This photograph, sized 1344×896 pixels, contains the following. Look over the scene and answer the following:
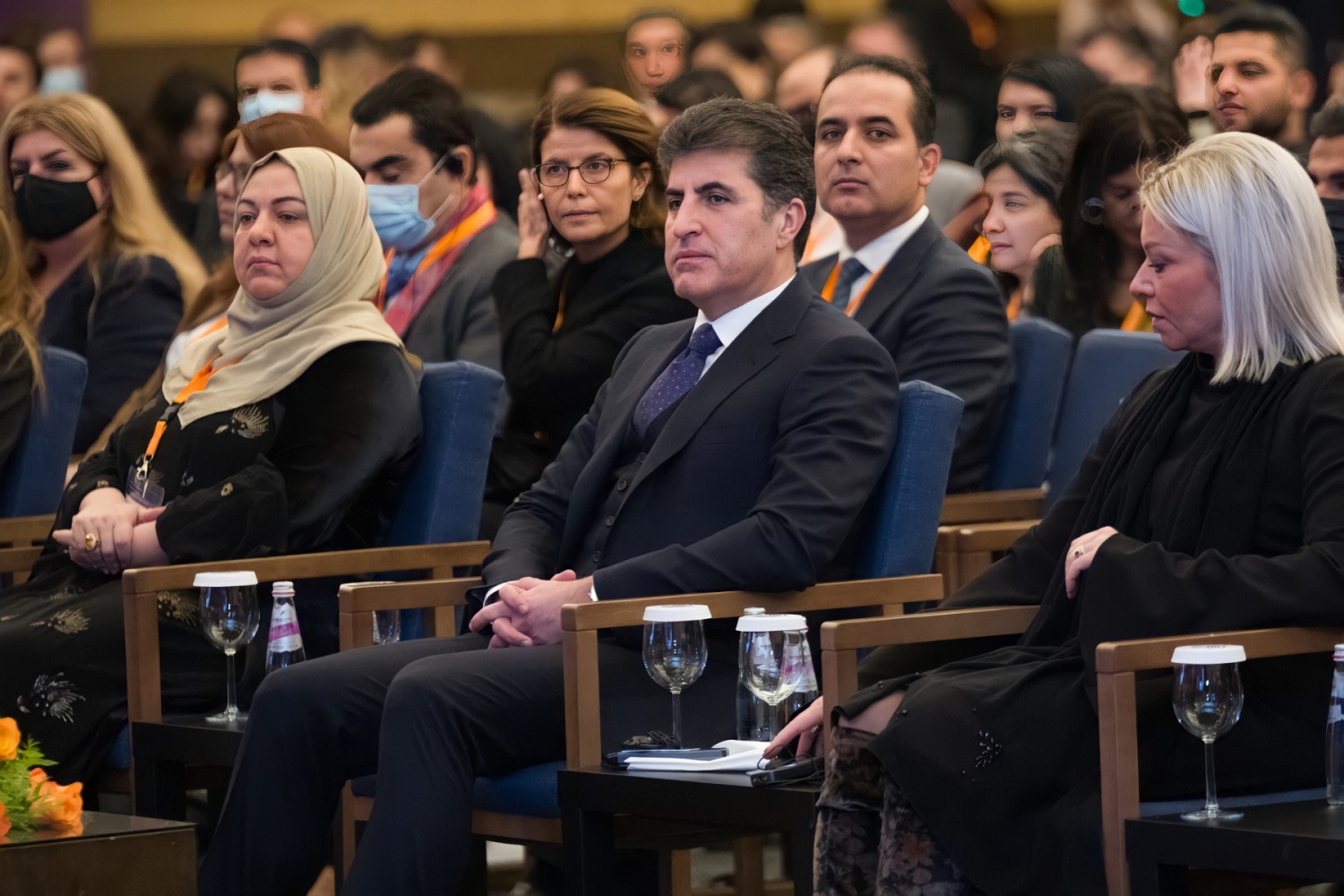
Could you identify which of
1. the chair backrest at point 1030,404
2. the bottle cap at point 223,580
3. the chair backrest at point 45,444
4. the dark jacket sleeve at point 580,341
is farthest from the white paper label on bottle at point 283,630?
the chair backrest at point 1030,404

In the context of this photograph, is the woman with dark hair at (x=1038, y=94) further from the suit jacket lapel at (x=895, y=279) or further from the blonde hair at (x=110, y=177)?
the blonde hair at (x=110, y=177)

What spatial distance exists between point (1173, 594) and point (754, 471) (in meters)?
0.89

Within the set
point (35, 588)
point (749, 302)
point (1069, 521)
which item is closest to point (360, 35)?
point (35, 588)

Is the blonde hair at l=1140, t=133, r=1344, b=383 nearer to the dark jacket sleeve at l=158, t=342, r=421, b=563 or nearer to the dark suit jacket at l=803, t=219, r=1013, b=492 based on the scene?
the dark suit jacket at l=803, t=219, r=1013, b=492

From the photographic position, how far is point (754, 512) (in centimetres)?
343

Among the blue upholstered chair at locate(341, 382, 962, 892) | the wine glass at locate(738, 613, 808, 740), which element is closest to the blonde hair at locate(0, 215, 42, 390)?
the blue upholstered chair at locate(341, 382, 962, 892)

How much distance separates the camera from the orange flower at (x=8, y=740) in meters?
3.02

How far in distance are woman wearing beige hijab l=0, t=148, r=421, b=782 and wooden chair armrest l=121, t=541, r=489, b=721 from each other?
3.7 inches

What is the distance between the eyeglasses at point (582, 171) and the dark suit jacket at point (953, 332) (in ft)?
2.10

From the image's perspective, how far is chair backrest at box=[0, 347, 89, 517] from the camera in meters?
4.82

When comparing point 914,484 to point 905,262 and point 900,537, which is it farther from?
point 905,262

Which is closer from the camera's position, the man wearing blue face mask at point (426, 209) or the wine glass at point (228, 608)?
the wine glass at point (228, 608)

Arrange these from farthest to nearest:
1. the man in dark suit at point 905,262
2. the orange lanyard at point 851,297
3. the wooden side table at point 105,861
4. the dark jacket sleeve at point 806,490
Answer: the orange lanyard at point 851,297 → the man in dark suit at point 905,262 → the dark jacket sleeve at point 806,490 → the wooden side table at point 105,861

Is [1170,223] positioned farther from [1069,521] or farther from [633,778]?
[633,778]
